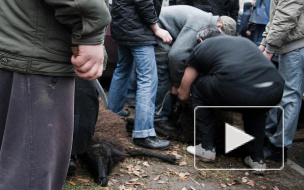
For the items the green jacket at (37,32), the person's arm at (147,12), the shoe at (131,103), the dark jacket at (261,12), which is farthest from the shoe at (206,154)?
the dark jacket at (261,12)

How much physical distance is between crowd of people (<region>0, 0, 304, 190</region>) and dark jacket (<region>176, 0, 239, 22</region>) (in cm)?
3

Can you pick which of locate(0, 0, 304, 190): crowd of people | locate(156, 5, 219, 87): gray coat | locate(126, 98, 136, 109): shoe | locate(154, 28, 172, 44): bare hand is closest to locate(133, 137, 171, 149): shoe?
locate(0, 0, 304, 190): crowd of people

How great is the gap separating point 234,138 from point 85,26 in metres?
2.79

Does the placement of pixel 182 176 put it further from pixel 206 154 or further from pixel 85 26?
pixel 85 26

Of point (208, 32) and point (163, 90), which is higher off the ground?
point (208, 32)

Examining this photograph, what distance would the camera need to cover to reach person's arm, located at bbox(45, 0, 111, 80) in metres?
1.61

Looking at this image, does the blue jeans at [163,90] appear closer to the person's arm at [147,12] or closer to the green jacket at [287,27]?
the person's arm at [147,12]

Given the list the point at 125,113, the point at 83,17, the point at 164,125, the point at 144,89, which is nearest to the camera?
the point at 83,17

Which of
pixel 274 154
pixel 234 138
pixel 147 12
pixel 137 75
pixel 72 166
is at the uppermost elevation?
pixel 147 12

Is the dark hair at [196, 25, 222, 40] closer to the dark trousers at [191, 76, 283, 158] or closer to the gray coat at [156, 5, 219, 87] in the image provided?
the gray coat at [156, 5, 219, 87]

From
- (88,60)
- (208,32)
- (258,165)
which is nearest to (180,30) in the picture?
(208,32)

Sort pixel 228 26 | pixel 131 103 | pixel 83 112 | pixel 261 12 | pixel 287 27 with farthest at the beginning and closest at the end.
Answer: pixel 261 12 < pixel 131 103 < pixel 228 26 < pixel 287 27 < pixel 83 112

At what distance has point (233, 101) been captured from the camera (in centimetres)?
405

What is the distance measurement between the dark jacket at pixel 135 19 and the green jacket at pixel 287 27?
121 cm
